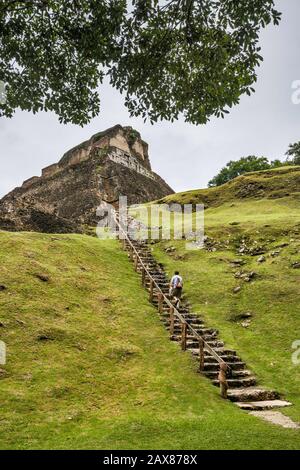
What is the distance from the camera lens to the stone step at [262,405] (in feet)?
35.0

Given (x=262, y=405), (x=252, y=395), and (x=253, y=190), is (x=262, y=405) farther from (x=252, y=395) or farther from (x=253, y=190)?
(x=253, y=190)

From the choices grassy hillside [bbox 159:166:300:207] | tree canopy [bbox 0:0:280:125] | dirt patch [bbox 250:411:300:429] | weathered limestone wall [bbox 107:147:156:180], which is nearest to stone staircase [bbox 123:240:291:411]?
dirt patch [bbox 250:411:300:429]

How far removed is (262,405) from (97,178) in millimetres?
50453

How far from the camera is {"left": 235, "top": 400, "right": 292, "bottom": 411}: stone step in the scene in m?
10.7

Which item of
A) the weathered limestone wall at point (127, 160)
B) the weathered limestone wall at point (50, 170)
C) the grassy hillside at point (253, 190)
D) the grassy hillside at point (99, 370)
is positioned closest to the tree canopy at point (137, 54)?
the grassy hillside at point (99, 370)

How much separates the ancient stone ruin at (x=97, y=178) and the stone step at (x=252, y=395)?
29.3m

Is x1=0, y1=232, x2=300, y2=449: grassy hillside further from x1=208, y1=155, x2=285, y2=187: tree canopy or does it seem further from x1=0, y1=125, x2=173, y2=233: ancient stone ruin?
x1=208, y1=155, x2=285, y2=187: tree canopy

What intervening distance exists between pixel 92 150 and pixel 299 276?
53260 millimetres

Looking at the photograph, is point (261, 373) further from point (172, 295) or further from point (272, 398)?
point (172, 295)

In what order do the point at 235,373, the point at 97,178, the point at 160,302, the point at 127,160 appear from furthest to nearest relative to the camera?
→ the point at 127,160 → the point at 97,178 → the point at 160,302 → the point at 235,373

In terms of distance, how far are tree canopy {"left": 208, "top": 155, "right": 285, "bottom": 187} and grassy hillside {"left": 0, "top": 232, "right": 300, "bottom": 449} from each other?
53.1 meters

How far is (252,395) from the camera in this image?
11391 millimetres

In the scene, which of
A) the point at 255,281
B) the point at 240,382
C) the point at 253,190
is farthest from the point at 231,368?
the point at 253,190

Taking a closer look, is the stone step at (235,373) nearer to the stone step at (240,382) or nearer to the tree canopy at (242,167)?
the stone step at (240,382)
